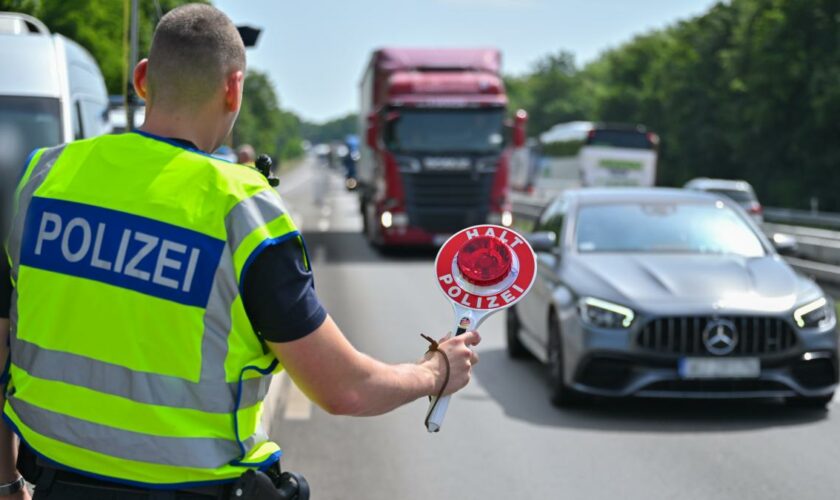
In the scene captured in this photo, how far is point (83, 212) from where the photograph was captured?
254 cm

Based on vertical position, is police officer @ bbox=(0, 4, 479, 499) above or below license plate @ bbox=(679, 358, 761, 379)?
above

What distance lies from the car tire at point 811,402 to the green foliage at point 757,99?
45.1m

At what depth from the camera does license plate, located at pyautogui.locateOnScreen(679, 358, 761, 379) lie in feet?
27.6

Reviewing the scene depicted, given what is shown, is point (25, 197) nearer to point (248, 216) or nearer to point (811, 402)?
point (248, 216)

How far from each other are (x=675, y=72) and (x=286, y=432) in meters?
72.7

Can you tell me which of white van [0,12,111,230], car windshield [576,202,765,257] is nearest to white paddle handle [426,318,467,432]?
car windshield [576,202,765,257]

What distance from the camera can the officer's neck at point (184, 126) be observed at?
2.58 meters

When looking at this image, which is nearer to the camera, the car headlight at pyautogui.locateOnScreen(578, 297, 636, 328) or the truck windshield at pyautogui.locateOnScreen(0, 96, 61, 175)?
the car headlight at pyautogui.locateOnScreen(578, 297, 636, 328)

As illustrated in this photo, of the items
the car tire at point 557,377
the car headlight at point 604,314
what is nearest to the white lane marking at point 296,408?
the car tire at point 557,377

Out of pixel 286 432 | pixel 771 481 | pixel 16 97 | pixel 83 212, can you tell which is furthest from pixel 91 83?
pixel 83 212

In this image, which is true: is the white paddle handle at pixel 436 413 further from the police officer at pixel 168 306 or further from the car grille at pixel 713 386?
the car grille at pixel 713 386

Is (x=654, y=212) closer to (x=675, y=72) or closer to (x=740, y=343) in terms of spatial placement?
(x=740, y=343)

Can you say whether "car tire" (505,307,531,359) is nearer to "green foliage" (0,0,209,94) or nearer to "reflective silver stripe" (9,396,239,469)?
"reflective silver stripe" (9,396,239,469)

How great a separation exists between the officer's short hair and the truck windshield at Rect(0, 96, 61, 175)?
303 inches
